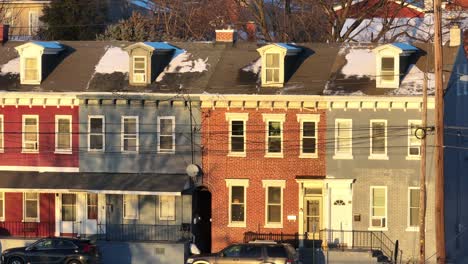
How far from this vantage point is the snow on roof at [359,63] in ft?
187

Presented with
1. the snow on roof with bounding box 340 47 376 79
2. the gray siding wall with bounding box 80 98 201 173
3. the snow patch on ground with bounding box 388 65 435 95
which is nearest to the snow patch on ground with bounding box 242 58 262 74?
the gray siding wall with bounding box 80 98 201 173

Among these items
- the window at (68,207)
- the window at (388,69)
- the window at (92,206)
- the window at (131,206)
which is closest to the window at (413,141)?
the window at (388,69)

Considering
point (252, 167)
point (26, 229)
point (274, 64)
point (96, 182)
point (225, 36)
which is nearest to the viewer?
point (252, 167)

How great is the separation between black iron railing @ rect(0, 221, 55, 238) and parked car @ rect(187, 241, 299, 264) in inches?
382

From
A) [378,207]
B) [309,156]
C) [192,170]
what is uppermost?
[309,156]

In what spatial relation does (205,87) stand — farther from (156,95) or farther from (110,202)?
(110,202)

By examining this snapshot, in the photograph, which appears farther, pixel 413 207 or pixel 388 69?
pixel 388 69

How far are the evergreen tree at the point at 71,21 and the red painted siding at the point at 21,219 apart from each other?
31.0 meters

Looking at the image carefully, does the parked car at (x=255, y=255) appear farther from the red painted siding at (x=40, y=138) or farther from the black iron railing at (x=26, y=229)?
the red painted siding at (x=40, y=138)

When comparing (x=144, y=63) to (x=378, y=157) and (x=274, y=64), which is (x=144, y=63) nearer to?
(x=274, y=64)

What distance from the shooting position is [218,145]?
186 feet

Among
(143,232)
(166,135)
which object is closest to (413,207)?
(166,135)

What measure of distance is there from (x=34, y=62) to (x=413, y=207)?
60.4 feet

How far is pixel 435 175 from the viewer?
174 ft
